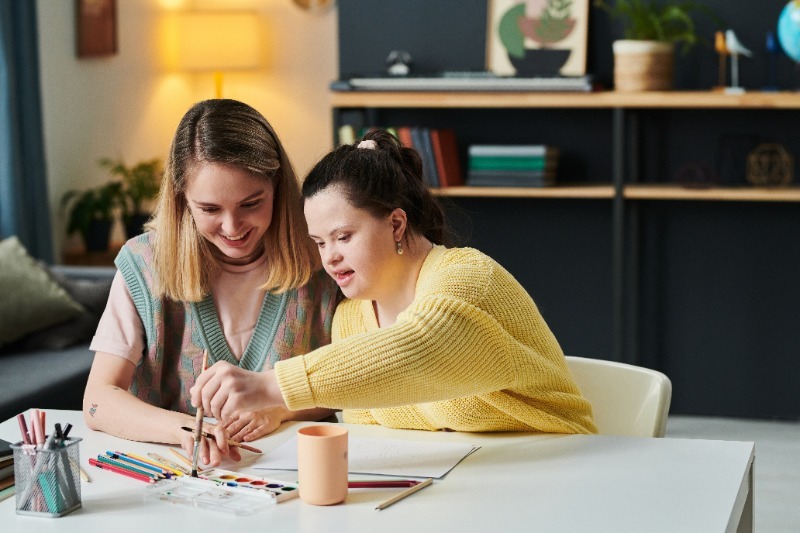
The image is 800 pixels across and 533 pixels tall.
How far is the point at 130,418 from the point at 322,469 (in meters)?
0.46

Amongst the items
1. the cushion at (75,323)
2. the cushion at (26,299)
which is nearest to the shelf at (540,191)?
the cushion at (75,323)

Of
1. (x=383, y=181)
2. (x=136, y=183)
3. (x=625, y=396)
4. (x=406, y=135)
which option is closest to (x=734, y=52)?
(x=406, y=135)

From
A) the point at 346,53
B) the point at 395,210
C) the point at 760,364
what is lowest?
the point at 760,364

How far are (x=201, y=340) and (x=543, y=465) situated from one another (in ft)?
2.23

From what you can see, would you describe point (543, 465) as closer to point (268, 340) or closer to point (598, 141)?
point (268, 340)

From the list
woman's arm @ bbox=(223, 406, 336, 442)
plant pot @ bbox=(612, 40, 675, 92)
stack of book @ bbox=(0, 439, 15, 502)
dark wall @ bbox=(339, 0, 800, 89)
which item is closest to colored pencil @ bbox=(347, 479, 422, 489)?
woman's arm @ bbox=(223, 406, 336, 442)

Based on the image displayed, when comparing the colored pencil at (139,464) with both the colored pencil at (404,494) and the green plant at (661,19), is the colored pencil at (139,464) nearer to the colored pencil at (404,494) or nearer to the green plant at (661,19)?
the colored pencil at (404,494)

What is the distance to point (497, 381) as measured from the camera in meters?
1.62

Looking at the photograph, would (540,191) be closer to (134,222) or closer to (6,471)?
(134,222)

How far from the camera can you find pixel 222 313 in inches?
77.9

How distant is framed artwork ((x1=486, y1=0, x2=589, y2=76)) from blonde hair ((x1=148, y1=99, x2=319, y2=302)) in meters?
2.15

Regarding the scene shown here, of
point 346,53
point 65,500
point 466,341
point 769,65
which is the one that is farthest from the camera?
point 346,53

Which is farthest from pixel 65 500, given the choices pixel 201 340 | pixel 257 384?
pixel 201 340

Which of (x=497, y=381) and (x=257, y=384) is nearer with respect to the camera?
(x=257, y=384)
